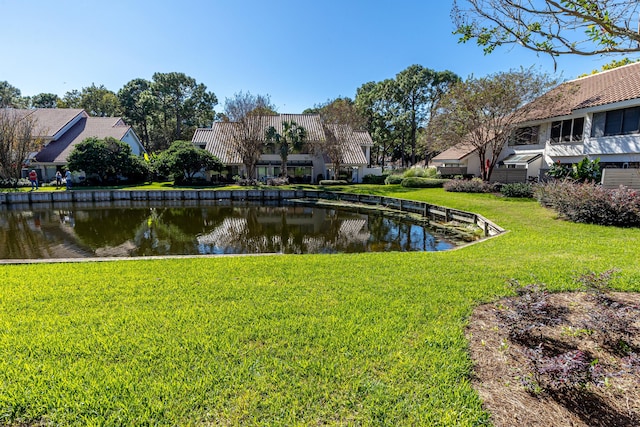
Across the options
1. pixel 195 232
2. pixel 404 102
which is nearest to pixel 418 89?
pixel 404 102

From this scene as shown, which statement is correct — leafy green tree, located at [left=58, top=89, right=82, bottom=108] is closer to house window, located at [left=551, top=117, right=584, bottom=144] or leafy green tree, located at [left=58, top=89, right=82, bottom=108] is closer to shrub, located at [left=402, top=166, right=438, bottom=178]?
shrub, located at [left=402, top=166, right=438, bottom=178]

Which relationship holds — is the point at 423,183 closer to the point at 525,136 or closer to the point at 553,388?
the point at 525,136

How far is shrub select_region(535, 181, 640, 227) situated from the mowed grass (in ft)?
16.4

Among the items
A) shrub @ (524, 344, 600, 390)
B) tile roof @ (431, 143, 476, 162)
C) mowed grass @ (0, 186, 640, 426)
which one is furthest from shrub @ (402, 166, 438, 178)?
shrub @ (524, 344, 600, 390)

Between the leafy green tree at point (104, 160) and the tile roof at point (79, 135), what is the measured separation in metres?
3.47

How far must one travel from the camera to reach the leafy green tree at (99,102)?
52062mm

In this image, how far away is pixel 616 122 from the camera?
1802 cm

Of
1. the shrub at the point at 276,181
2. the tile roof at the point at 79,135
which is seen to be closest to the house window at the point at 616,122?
the shrub at the point at 276,181

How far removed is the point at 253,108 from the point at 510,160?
22.6 m

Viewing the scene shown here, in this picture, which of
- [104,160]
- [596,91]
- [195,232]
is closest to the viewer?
[195,232]

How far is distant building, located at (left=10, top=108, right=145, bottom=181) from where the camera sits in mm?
31984

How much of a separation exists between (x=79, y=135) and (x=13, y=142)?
26.2ft

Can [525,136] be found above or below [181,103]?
below

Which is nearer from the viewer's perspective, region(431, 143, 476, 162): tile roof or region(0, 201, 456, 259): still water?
region(0, 201, 456, 259): still water
